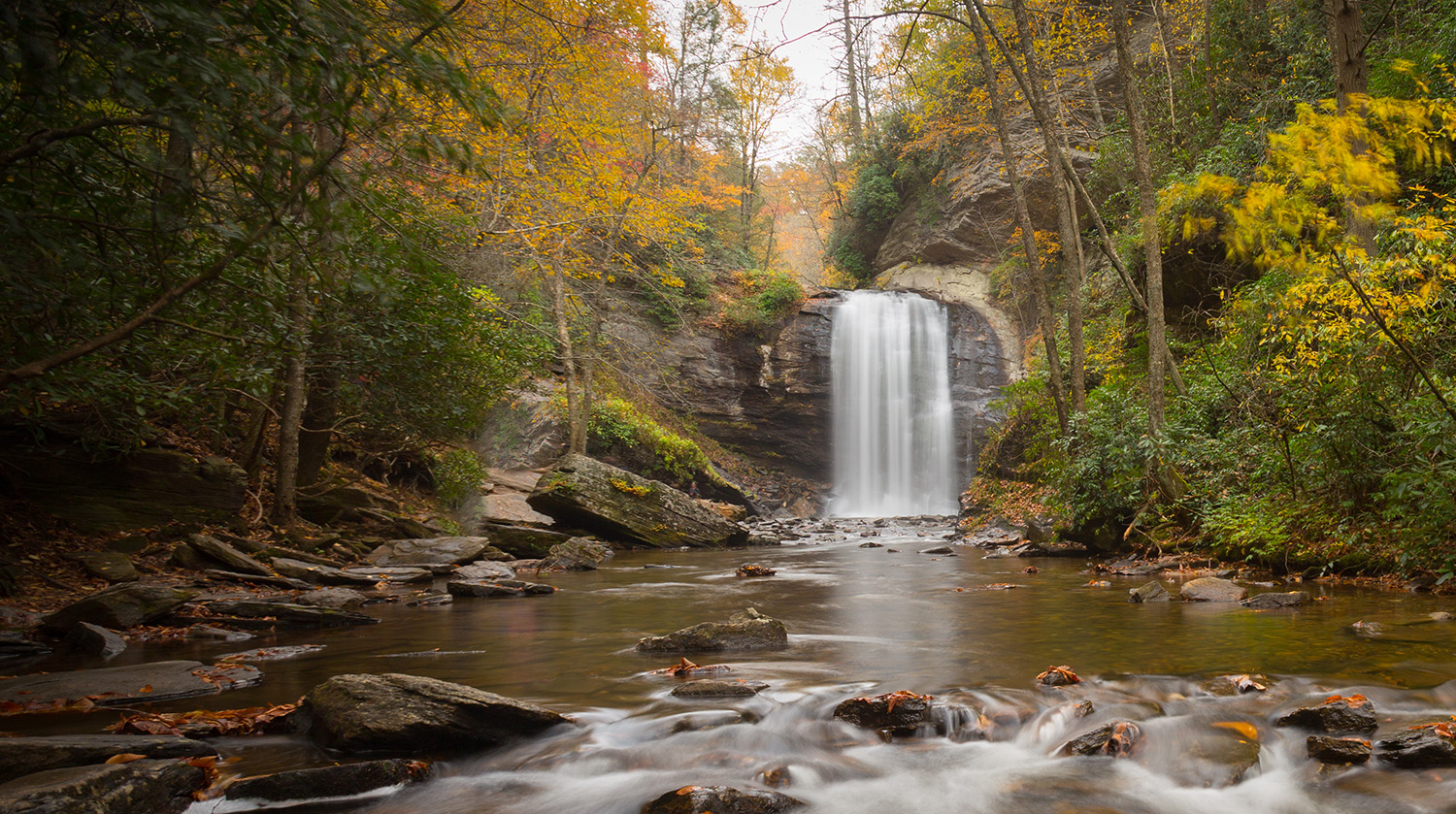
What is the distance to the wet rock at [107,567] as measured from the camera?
21.6 feet

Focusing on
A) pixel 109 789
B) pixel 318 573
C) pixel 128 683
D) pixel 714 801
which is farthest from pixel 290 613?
pixel 714 801

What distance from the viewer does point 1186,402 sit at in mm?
10000

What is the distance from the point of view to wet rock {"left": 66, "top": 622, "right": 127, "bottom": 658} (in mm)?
4949

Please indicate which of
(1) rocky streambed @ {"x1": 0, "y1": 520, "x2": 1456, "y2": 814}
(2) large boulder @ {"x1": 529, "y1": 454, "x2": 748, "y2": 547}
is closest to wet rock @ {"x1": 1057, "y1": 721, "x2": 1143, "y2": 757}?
(1) rocky streambed @ {"x1": 0, "y1": 520, "x2": 1456, "y2": 814}

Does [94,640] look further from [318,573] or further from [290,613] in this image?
[318,573]

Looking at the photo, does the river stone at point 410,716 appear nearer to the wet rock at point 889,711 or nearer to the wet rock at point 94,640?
the wet rock at point 889,711

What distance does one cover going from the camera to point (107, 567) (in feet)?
21.9

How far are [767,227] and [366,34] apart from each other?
105 feet

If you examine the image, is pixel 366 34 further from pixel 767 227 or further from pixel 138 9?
pixel 767 227

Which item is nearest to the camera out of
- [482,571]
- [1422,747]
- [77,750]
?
[77,750]

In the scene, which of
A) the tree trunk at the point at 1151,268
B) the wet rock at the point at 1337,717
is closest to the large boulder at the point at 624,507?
the tree trunk at the point at 1151,268

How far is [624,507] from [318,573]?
253 inches

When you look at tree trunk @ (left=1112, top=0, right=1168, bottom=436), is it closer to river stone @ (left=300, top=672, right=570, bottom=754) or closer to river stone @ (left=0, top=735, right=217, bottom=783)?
river stone @ (left=300, top=672, right=570, bottom=754)

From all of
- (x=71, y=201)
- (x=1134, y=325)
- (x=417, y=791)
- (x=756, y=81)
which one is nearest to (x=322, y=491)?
(x=71, y=201)
